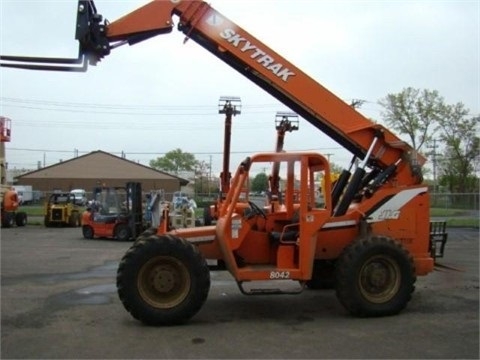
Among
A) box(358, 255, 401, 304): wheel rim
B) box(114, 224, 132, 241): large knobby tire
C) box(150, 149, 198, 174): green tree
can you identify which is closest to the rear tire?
box(114, 224, 132, 241): large knobby tire

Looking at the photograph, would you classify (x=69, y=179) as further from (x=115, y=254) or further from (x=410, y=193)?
(x=410, y=193)

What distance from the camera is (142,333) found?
7070mm

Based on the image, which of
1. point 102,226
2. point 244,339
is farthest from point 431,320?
point 102,226

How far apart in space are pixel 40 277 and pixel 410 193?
7.44 metres

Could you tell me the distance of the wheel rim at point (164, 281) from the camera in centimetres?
758

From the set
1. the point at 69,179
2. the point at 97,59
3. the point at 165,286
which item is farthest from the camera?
the point at 69,179

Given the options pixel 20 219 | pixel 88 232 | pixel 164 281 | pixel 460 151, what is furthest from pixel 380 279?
pixel 460 151

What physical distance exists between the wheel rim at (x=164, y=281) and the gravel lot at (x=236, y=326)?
405 millimetres

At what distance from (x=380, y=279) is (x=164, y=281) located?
117 inches

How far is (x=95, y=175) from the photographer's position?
7775 cm

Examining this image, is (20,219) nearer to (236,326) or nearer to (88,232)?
Result: (88,232)

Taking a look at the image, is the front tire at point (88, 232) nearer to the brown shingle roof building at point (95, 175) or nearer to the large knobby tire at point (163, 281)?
the large knobby tire at point (163, 281)

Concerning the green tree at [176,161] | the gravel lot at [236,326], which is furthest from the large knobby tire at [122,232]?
the green tree at [176,161]

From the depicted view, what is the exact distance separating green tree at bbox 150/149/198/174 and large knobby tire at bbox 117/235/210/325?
352 feet
